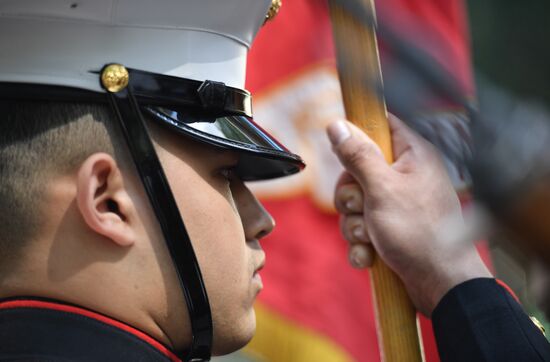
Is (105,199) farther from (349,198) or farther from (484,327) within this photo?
A: (484,327)

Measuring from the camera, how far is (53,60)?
1.44m

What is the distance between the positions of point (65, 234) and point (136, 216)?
134mm

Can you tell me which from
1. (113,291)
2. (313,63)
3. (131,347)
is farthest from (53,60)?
(313,63)

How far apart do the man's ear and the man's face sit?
0.10 meters

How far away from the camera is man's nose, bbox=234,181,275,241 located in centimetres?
167

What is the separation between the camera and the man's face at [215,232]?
150 centimetres

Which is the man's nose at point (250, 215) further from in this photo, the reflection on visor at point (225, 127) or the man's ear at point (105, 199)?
the man's ear at point (105, 199)

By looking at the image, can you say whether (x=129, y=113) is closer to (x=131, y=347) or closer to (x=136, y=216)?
(x=136, y=216)

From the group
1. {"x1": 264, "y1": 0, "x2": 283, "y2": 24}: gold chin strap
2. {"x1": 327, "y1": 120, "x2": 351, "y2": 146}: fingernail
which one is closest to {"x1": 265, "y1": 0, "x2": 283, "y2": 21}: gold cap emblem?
{"x1": 264, "y1": 0, "x2": 283, "y2": 24}: gold chin strap

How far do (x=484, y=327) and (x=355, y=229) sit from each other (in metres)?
0.39

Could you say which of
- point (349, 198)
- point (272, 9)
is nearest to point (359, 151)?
point (349, 198)

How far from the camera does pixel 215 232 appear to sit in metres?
1.52

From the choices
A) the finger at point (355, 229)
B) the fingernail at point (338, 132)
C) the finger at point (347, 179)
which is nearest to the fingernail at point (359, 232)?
the finger at point (355, 229)

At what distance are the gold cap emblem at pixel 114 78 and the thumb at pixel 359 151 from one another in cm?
58
